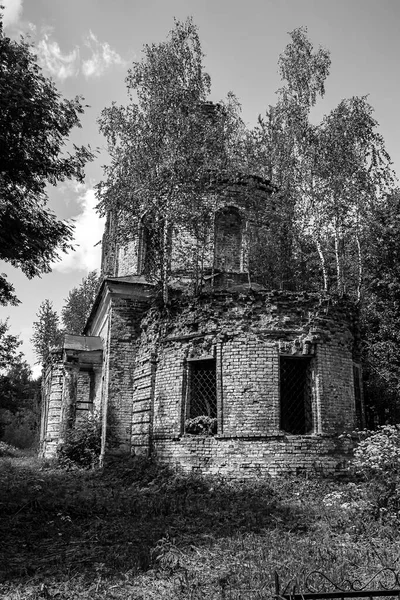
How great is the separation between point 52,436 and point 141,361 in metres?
7.22

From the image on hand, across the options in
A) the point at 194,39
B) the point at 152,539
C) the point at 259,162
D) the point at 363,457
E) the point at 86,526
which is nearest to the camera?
the point at 152,539

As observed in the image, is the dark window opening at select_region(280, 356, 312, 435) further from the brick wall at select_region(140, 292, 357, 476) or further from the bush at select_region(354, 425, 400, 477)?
the bush at select_region(354, 425, 400, 477)

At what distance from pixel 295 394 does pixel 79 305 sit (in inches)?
1229

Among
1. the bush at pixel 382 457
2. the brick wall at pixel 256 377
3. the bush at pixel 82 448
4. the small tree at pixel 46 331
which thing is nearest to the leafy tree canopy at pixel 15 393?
the small tree at pixel 46 331

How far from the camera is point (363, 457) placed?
8.67 metres

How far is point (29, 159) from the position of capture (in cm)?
928

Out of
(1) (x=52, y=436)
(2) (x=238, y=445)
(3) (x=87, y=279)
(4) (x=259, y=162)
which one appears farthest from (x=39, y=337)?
(2) (x=238, y=445)

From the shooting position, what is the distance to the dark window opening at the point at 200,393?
39.6ft

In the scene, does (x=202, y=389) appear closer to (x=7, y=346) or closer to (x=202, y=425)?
(x=202, y=425)

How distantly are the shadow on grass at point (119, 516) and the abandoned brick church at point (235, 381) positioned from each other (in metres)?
0.73

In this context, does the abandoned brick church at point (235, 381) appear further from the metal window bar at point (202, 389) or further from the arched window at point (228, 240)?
the arched window at point (228, 240)

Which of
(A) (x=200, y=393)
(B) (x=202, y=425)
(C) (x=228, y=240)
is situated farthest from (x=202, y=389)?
(C) (x=228, y=240)

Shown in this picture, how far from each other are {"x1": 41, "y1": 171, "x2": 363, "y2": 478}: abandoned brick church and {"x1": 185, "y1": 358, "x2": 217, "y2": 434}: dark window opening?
0.08 ft

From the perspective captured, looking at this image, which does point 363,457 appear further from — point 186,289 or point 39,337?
point 39,337
